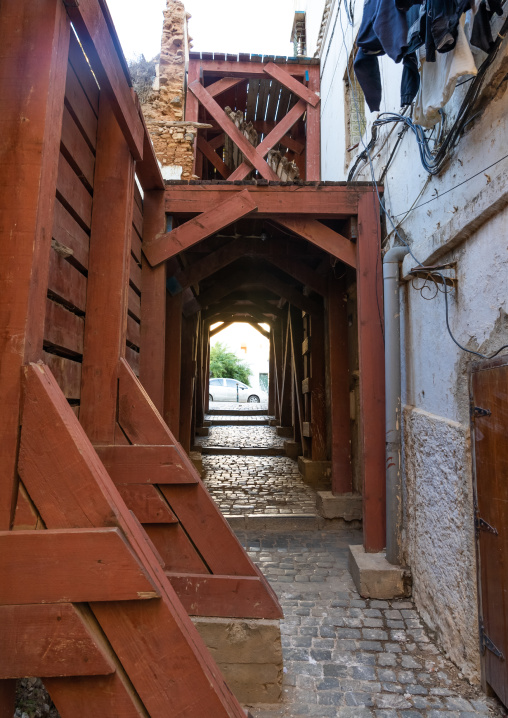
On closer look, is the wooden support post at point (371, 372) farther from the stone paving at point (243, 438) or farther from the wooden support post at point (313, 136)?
the stone paving at point (243, 438)

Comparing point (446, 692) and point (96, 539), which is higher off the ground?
point (96, 539)

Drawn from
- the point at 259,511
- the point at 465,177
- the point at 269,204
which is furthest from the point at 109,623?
the point at 259,511

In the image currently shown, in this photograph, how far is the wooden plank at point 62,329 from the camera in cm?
200

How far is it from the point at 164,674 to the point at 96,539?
1.42ft

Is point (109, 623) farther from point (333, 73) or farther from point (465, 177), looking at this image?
point (333, 73)

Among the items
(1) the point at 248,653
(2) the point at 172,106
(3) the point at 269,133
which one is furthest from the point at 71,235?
(3) the point at 269,133

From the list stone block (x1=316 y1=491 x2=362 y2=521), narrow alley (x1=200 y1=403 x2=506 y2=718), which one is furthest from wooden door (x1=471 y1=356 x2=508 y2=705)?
stone block (x1=316 y1=491 x2=362 y2=521)

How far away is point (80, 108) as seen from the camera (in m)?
2.34

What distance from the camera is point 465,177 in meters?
2.95

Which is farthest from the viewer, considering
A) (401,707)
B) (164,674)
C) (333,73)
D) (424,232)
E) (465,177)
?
(333,73)

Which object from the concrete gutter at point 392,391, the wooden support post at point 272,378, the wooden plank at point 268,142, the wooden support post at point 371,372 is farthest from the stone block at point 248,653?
the wooden support post at point 272,378

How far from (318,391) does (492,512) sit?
4.84 metres

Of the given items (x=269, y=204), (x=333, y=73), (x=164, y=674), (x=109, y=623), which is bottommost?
(x=164, y=674)

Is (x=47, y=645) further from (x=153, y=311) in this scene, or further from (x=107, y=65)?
(x=153, y=311)
